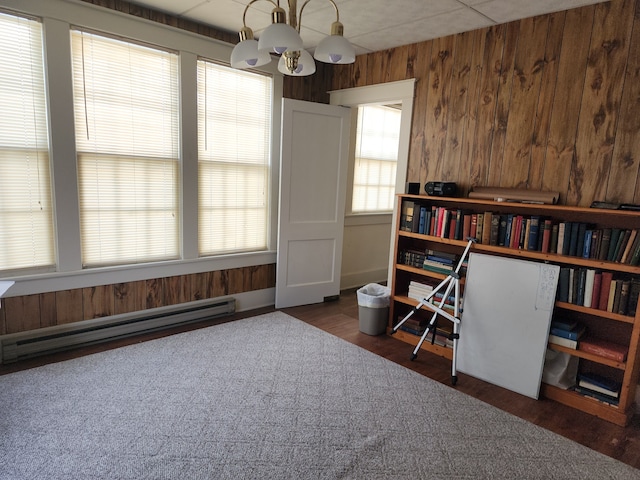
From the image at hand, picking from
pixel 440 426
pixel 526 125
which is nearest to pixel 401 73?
pixel 526 125

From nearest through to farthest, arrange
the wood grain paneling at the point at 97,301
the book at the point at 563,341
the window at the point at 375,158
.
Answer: the book at the point at 563,341 < the wood grain paneling at the point at 97,301 < the window at the point at 375,158

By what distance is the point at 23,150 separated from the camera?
2875mm

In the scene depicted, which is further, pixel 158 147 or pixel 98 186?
pixel 158 147

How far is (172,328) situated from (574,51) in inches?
151

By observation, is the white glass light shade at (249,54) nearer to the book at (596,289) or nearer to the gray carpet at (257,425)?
the gray carpet at (257,425)

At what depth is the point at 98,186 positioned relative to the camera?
3223 mm

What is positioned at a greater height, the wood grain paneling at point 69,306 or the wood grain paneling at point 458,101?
the wood grain paneling at point 458,101

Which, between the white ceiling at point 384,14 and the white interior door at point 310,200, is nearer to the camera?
the white ceiling at point 384,14

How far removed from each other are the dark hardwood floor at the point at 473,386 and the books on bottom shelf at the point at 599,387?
0.46 ft

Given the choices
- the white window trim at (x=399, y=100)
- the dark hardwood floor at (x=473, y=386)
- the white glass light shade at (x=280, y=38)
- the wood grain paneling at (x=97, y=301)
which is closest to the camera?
the white glass light shade at (x=280, y=38)

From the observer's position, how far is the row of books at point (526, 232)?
8.21 feet

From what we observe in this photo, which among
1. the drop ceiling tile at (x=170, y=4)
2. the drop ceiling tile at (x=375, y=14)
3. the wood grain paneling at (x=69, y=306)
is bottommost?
the wood grain paneling at (x=69, y=306)

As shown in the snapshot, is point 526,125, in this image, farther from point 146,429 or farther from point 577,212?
point 146,429

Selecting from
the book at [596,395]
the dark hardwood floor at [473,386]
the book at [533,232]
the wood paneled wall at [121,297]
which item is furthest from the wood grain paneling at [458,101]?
the wood paneled wall at [121,297]
